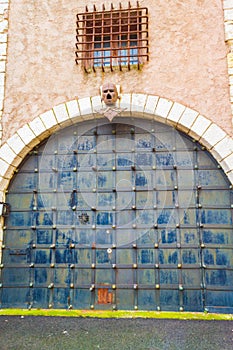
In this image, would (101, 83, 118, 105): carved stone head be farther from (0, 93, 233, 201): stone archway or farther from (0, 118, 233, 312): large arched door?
(0, 118, 233, 312): large arched door

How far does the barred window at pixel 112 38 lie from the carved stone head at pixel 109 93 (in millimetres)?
337

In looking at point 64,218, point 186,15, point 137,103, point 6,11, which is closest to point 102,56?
point 137,103

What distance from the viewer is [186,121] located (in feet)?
13.1

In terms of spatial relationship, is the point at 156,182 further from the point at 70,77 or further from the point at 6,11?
the point at 6,11

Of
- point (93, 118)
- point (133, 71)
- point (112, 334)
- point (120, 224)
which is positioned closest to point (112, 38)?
point (133, 71)

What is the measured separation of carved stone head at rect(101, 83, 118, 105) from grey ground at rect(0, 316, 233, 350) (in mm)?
2514

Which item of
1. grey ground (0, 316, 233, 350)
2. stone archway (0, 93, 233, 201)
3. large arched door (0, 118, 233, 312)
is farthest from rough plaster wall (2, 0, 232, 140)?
grey ground (0, 316, 233, 350)

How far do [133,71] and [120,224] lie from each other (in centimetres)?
195

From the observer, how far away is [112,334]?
3.04 meters

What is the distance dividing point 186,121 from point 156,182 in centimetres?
82

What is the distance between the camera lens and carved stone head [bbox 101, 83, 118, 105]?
4.04m

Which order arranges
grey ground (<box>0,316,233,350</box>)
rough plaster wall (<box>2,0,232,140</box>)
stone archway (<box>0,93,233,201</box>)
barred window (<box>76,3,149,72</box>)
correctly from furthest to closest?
1. barred window (<box>76,3,149,72</box>)
2. rough plaster wall (<box>2,0,232,140</box>)
3. stone archway (<box>0,93,233,201</box>)
4. grey ground (<box>0,316,233,350</box>)

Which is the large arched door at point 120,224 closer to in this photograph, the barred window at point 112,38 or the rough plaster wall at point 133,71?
the rough plaster wall at point 133,71

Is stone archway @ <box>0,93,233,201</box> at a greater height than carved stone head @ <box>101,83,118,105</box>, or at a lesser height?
lesser
